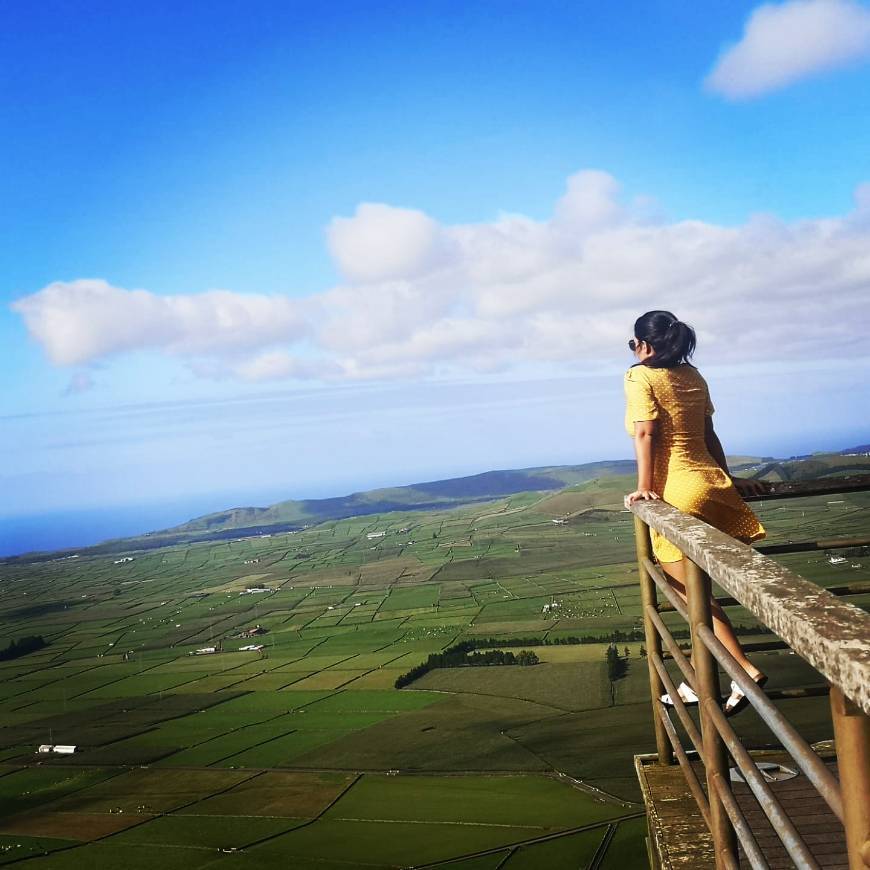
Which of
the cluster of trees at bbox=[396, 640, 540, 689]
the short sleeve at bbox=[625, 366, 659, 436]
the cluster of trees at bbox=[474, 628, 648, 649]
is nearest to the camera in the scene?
the short sleeve at bbox=[625, 366, 659, 436]

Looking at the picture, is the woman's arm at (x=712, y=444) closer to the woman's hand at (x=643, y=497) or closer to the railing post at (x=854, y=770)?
the woman's hand at (x=643, y=497)

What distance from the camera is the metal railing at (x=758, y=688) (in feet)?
3.58

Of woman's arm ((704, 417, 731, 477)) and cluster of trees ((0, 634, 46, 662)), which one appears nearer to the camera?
woman's arm ((704, 417, 731, 477))

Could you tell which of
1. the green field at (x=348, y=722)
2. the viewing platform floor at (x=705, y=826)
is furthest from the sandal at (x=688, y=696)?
the green field at (x=348, y=722)

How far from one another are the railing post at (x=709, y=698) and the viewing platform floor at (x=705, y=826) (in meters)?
0.64

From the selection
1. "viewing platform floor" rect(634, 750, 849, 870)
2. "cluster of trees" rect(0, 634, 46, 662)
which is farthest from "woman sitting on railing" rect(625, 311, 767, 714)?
"cluster of trees" rect(0, 634, 46, 662)

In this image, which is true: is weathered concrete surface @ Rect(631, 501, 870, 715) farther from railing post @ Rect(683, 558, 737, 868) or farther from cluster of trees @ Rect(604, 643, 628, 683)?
cluster of trees @ Rect(604, 643, 628, 683)

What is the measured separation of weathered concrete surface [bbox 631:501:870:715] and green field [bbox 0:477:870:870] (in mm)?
4068

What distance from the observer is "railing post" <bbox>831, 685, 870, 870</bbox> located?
3.56 feet

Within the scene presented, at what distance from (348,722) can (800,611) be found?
150ft

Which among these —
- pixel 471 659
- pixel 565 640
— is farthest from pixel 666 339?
pixel 565 640

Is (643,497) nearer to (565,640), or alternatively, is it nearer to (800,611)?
(800,611)

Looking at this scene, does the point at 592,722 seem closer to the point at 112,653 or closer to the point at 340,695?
the point at 340,695

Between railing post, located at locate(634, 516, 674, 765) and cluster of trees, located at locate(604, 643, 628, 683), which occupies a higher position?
railing post, located at locate(634, 516, 674, 765)
